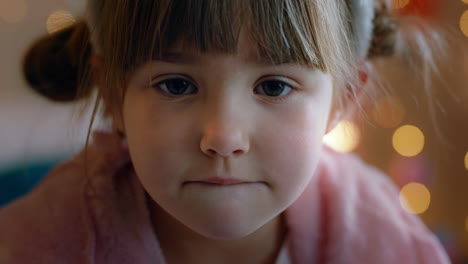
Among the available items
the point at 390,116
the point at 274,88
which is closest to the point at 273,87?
the point at 274,88

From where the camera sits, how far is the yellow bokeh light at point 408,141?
4.09ft

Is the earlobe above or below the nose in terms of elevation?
above

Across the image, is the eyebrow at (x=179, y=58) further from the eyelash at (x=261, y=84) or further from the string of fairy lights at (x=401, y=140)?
the string of fairy lights at (x=401, y=140)

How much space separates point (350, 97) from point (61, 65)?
18.4 inches

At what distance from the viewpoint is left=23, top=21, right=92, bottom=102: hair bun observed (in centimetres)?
74

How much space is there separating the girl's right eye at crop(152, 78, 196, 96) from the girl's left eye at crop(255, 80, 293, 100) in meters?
0.08

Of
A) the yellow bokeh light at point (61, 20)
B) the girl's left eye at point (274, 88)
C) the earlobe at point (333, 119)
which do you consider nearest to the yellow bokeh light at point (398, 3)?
the earlobe at point (333, 119)

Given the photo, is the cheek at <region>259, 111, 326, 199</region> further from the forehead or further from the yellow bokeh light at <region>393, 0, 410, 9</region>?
the yellow bokeh light at <region>393, 0, 410, 9</region>

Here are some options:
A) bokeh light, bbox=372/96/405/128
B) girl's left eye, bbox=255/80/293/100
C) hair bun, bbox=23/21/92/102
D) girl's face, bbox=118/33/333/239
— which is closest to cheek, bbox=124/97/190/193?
girl's face, bbox=118/33/333/239

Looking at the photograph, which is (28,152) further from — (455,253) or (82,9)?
(455,253)

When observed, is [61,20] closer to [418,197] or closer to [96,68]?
[96,68]

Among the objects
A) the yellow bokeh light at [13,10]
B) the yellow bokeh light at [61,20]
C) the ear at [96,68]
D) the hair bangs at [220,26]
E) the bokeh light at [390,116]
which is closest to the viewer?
the hair bangs at [220,26]

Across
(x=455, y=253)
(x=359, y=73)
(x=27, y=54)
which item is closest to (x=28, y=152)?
(x=27, y=54)

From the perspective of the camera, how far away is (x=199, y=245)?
0.72 meters
